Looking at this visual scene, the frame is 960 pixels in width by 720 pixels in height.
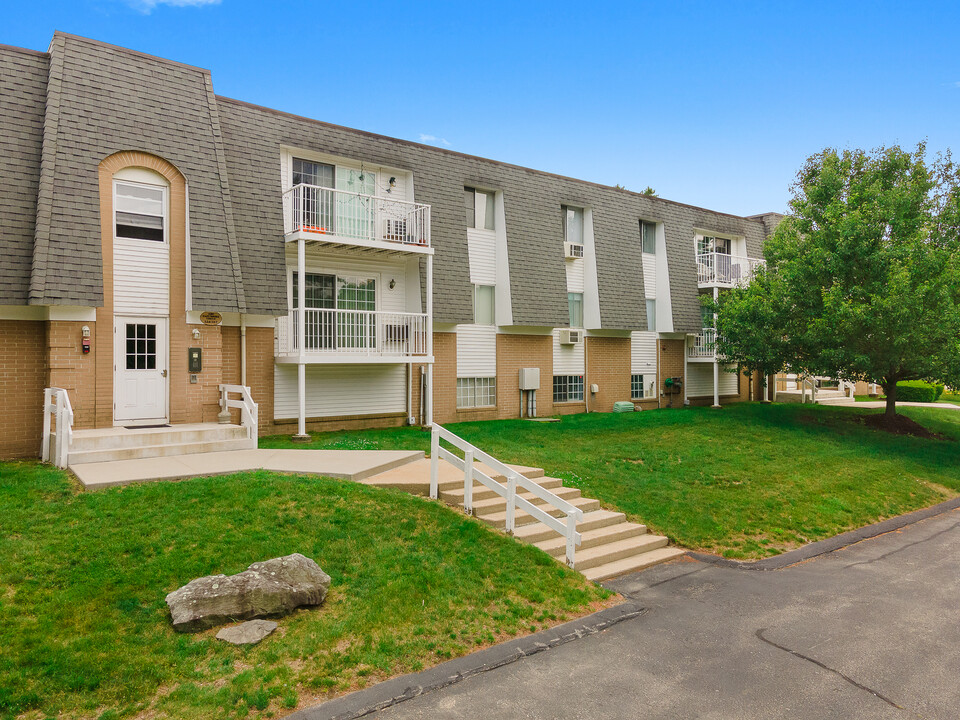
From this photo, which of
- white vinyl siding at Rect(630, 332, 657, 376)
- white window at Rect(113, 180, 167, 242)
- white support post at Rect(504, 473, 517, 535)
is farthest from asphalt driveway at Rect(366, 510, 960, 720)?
white vinyl siding at Rect(630, 332, 657, 376)

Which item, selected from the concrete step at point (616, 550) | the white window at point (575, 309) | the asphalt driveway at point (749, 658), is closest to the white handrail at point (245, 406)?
the concrete step at point (616, 550)

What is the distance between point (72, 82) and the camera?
12398mm

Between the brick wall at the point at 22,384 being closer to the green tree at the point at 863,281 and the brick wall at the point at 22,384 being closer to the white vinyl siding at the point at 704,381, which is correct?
the green tree at the point at 863,281

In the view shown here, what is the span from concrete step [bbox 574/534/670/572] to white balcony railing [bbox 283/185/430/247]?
933 centimetres

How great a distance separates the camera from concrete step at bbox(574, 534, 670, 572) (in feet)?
27.4

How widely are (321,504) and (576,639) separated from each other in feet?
11.9

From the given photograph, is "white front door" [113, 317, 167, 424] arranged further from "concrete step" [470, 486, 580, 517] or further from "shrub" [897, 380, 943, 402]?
"shrub" [897, 380, 943, 402]

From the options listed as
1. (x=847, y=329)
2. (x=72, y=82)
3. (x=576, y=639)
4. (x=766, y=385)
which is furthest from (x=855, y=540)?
(x=766, y=385)

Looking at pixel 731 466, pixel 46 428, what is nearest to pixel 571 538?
pixel 731 466

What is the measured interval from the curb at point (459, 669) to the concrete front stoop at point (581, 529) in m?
1.16

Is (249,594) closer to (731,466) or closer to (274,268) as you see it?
(274,268)

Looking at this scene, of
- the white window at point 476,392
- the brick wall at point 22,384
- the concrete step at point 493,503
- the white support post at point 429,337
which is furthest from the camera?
the white window at point 476,392

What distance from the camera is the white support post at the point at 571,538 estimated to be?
25.5 ft

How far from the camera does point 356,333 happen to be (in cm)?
1598
